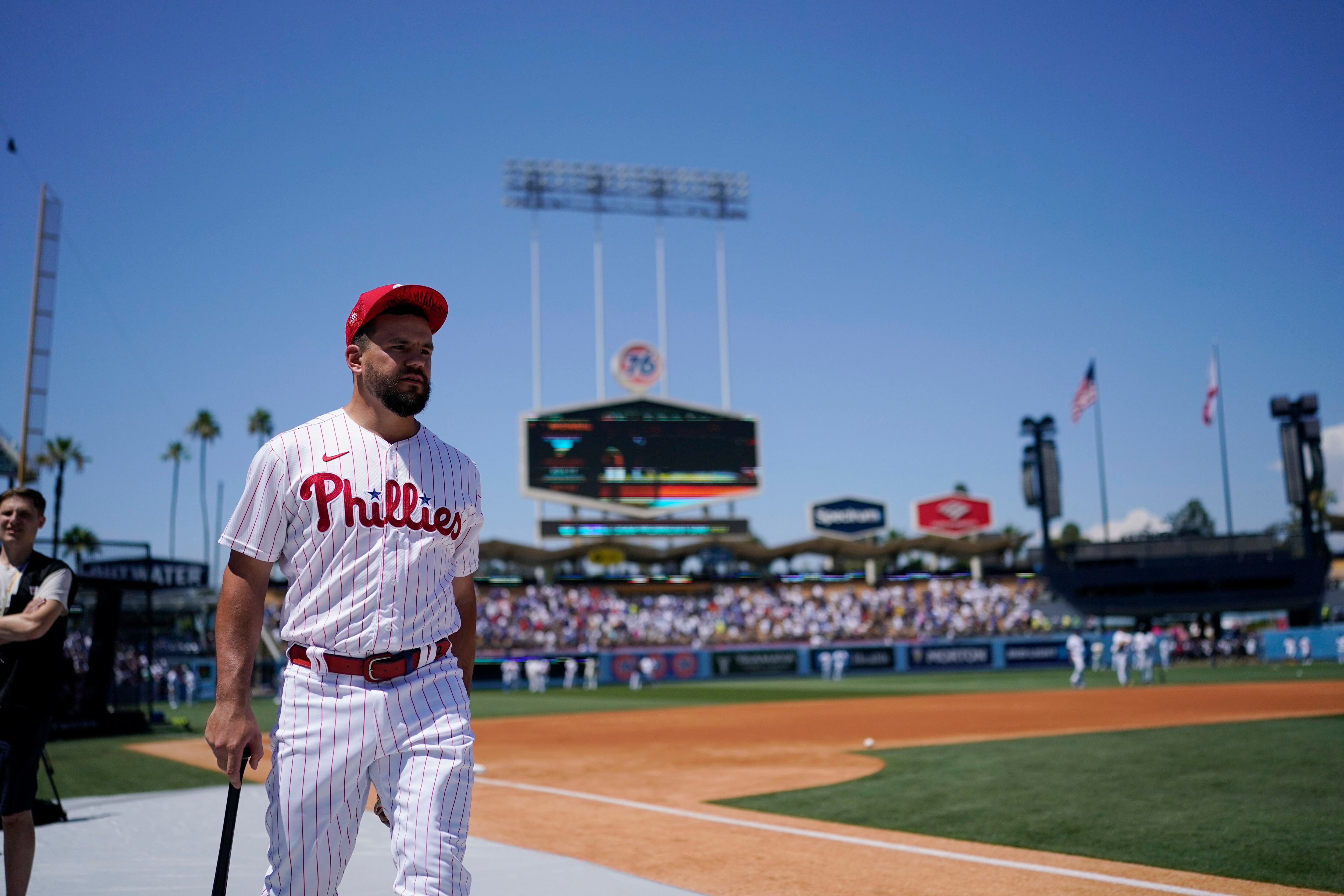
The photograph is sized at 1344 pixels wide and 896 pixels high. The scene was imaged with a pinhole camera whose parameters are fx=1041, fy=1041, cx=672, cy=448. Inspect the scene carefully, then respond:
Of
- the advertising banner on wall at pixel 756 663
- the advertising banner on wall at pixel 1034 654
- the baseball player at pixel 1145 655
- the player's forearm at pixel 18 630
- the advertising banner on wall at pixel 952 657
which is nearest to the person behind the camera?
the player's forearm at pixel 18 630

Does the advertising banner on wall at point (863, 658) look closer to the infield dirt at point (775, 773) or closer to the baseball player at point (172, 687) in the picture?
the infield dirt at point (775, 773)

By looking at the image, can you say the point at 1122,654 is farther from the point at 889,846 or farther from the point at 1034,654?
the point at 889,846

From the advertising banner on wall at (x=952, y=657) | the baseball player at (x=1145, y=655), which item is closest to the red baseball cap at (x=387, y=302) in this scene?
the baseball player at (x=1145, y=655)

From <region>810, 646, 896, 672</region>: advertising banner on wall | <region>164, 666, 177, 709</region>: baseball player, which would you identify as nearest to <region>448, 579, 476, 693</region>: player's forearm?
<region>164, 666, 177, 709</region>: baseball player

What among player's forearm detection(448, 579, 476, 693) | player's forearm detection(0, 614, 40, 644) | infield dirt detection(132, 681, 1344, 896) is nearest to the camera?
player's forearm detection(448, 579, 476, 693)

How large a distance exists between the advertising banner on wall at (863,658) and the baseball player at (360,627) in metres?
43.6

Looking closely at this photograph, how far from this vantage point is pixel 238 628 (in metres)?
3.14

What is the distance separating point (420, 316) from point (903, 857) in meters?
5.28

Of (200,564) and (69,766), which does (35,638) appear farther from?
(200,564)

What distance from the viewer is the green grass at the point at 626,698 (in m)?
12.7

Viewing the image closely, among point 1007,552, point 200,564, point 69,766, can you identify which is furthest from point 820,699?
point 1007,552

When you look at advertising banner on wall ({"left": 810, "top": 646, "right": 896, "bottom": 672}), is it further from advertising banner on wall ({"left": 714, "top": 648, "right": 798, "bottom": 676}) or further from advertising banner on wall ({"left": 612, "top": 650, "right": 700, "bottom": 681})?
advertising banner on wall ({"left": 612, "top": 650, "right": 700, "bottom": 681})

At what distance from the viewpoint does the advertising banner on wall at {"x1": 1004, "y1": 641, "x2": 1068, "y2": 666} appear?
46281 mm

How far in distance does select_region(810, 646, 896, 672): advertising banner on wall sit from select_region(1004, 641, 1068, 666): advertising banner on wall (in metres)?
5.09
